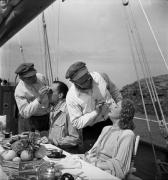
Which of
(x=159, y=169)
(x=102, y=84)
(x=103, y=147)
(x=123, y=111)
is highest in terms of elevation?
(x=102, y=84)

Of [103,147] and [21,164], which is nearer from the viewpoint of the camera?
[21,164]

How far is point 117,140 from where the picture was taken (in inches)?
84.6

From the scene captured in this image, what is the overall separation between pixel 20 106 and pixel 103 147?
130 centimetres

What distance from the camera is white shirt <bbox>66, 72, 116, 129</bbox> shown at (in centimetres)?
260

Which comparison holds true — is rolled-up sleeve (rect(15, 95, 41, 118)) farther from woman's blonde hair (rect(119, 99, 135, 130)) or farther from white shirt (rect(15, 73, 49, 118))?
woman's blonde hair (rect(119, 99, 135, 130))

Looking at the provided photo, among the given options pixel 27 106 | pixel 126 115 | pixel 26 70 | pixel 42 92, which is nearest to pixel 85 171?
pixel 126 115

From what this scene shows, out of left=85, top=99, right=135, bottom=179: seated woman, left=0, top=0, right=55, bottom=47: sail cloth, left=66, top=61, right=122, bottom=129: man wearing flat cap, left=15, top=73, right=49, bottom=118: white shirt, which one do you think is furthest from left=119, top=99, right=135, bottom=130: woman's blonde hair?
left=0, top=0, right=55, bottom=47: sail cloth

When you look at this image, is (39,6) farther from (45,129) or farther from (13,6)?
(45,129)

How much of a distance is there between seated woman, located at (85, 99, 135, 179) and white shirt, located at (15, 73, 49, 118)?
101 centimetres

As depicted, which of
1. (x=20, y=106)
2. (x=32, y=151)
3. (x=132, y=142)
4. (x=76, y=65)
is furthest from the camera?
(x=20, y=106)

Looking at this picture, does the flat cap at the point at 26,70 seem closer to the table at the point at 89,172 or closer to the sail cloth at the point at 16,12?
the table at the point at 89,172

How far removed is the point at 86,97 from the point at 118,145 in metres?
0.68

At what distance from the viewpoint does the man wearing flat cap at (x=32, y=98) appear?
124 inches

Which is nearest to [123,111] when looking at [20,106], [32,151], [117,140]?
[117,140]
